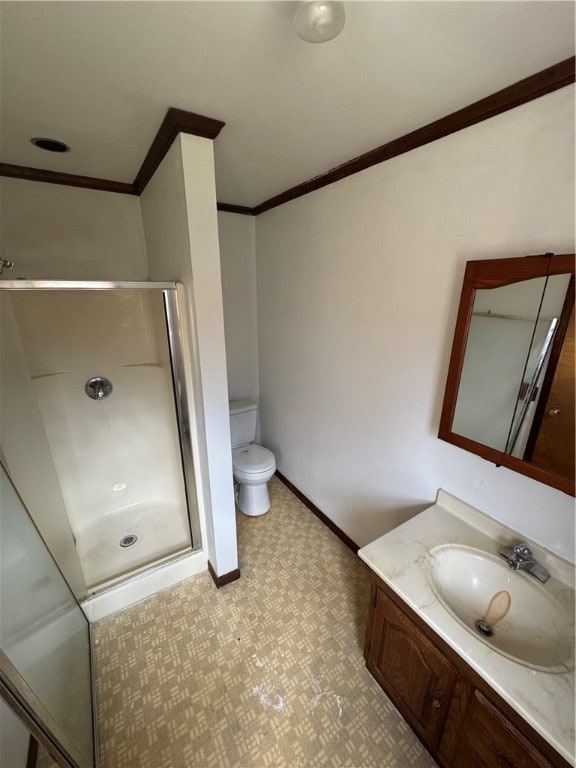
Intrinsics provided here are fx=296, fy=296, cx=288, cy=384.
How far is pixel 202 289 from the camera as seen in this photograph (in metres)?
1.31

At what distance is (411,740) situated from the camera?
1177mm

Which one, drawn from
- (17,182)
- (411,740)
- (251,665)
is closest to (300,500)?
(251,665)

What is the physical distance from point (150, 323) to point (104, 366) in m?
0.45

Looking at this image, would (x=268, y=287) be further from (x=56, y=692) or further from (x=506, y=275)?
(x=56, y=692)

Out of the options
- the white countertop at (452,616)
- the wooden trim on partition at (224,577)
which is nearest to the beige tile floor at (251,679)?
the wooden trim on partition at (224,577)

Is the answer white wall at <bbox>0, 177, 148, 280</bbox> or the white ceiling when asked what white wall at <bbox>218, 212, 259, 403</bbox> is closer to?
white wall at <bbox>0, 177, 148, 280</bbox>

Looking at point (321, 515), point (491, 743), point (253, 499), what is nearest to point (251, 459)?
point (253, 499)

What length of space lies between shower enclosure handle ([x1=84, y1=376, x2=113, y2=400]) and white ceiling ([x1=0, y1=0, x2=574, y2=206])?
50.0 inches

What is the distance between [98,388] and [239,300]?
1243 millimetres

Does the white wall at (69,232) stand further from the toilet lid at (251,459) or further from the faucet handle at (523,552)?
the faucet handle at (523,552)

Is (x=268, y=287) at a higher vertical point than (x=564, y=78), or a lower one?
lower

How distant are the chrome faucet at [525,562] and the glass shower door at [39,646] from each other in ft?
5.07

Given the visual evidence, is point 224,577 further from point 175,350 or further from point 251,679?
point 175,350

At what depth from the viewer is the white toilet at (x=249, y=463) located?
2197mm
